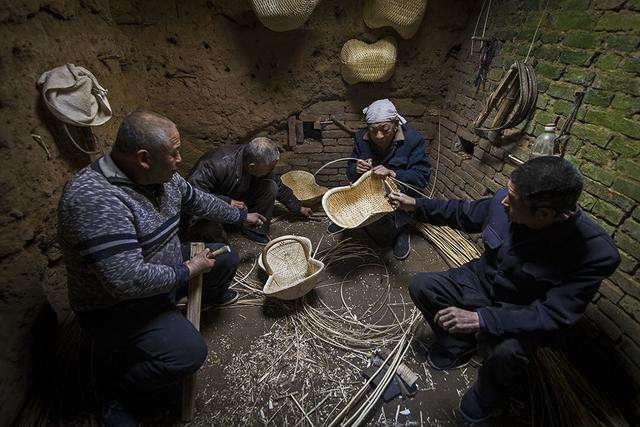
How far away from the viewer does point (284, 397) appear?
218 centimetres

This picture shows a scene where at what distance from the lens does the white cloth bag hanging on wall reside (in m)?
2.10

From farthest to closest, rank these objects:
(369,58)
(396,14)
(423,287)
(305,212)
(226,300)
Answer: (305,212), (369,58), (396,14), (226,300), (423,287)

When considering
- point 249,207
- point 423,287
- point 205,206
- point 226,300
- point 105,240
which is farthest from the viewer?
point 249,207

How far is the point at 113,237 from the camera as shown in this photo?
158 centimetres

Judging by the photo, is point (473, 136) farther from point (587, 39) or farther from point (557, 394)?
point (557, 394)

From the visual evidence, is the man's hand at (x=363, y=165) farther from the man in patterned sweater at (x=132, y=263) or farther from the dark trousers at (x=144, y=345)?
the dark trousers at (x=144, y=345)

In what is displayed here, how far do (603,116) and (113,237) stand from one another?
2979 millimetres

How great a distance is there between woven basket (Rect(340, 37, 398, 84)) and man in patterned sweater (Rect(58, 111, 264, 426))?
7.71 feet

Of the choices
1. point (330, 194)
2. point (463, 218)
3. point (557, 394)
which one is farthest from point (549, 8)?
point (557, 394)

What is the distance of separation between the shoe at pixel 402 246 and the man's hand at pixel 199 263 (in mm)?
1973

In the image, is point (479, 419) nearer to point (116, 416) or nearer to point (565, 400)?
point (565, 400)

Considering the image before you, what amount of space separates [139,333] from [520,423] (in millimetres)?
2305

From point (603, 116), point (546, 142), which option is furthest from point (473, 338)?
point (603, 116)

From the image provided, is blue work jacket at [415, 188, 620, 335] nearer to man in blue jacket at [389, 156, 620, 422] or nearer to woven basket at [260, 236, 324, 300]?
man in blue jacket at [389, 156, 620, 422]
